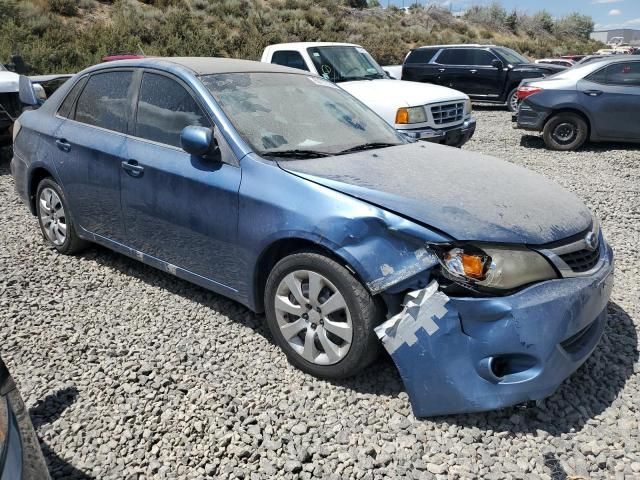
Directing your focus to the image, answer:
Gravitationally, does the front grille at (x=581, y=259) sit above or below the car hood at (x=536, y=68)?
above

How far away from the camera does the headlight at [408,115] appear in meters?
7.36

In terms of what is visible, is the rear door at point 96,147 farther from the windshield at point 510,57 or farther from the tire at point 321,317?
the windshield at point 510,57

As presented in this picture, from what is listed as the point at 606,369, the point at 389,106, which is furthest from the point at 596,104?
the point at 606,369

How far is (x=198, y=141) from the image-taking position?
3.23 metres

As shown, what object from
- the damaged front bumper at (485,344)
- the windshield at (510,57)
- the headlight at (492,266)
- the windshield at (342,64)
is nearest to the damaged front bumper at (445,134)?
the windshield at (342,64)

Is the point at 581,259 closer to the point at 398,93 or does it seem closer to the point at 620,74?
the point at 398,93

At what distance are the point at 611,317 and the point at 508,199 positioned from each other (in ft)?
4.72

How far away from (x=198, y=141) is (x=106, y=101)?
1412mm

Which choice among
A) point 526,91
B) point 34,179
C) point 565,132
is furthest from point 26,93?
point 565,132

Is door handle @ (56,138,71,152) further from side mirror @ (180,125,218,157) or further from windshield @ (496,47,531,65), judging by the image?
windshield @ (496,47,531,65)

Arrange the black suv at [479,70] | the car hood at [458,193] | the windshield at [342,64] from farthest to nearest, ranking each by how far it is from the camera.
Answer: the black suv at [479,70]
the windshield at [342,64]
the car hood at [458,193]

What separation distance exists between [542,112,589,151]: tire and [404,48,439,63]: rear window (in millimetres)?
6888

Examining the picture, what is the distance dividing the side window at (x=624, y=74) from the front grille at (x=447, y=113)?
10.5 feet

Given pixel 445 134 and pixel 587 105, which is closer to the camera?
pixel 445 134
